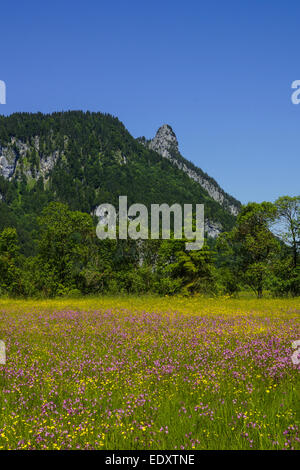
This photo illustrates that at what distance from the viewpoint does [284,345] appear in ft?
28.5

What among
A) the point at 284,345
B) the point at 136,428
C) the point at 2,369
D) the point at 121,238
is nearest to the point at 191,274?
the point at 121,238

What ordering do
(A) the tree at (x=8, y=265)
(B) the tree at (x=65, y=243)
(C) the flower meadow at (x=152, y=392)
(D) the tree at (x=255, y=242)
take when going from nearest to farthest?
(C) the flower meadow at (x=152, y=392) → (D) the tree at (x=255, y=242) → (B) the tree at (x=65, y=243) → (A) the tree at (x=8, y=265)

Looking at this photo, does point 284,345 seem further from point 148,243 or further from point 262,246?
point 148,243

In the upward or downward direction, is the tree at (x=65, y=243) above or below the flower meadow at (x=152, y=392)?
above

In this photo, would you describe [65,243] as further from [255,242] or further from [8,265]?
[255,242]

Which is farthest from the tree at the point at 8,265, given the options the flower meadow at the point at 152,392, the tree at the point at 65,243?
the flower meadow at the point at 152,392

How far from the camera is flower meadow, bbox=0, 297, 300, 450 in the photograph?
4258mm

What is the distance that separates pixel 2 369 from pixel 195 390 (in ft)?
14.4

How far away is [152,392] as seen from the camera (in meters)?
5.70

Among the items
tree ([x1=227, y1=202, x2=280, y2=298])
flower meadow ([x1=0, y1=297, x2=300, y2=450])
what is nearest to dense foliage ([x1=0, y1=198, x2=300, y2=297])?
tree ([x1=227, y1=202, x2=280, y2=298])

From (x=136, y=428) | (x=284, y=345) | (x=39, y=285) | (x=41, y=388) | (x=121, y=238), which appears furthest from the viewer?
(x=121, y=238)

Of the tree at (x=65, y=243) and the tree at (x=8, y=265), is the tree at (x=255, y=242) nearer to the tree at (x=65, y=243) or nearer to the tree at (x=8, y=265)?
the tree at (x=65, y=243)

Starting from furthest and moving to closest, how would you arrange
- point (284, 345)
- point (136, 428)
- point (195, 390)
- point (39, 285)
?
point (39, 285)
point (284, 345)
point (195, 390)
point (136, 428)

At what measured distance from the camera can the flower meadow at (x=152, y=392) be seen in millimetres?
4258
